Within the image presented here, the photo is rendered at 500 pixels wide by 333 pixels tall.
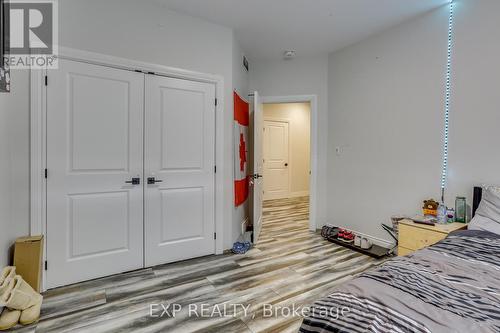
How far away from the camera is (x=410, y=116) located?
9.75 feet

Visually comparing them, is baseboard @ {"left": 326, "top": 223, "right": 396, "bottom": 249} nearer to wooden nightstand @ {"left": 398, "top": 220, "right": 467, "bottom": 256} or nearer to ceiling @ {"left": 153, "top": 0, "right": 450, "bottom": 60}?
wooden nightstand @ {"left": 398, "top": 220, "right": 467, "bottom": 256}

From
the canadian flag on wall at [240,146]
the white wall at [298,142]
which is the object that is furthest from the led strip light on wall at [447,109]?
the white wall at [298,142]

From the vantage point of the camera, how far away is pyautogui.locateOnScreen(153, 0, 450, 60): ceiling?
2.61m

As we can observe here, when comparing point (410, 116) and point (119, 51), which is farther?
point (410, 116)

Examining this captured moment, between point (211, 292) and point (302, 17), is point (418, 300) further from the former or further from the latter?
point (302, 17)

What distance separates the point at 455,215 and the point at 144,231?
3238 millimetres

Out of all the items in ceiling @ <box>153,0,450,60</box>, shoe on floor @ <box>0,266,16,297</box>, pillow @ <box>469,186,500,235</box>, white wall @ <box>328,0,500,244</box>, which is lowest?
shoe on floor @ <box>0,266,16,297</box>

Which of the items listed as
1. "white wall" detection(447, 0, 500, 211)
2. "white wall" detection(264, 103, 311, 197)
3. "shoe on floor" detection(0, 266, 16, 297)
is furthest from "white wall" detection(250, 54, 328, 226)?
"shoe on floor" detection(0, 266, 16, 297)

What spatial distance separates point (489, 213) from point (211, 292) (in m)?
2.51

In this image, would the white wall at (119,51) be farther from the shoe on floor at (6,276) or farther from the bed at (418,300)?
Result: the bed at (418,300)

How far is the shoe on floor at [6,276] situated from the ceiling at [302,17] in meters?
2.77

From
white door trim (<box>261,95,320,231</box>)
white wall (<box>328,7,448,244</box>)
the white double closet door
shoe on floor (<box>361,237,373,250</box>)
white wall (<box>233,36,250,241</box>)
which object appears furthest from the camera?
white door trim (<box>261,95,320,231</box>)

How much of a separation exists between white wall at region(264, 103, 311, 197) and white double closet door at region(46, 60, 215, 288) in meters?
4.26

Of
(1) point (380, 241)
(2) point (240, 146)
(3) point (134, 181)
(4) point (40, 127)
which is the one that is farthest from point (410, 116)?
(4) point (40, 127)
